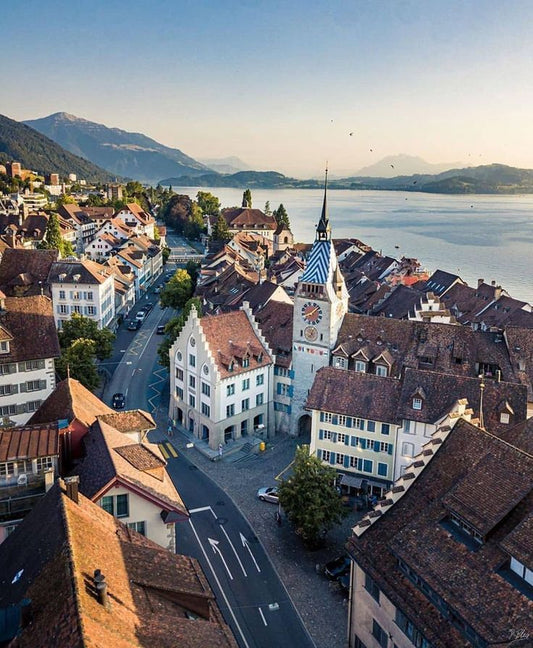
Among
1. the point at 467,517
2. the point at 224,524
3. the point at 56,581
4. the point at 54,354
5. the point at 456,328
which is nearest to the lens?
the point at 56,581

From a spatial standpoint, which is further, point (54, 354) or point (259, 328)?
point (259, 328)

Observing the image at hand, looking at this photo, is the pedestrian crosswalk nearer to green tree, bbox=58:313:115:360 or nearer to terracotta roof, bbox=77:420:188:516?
green tree, bbox=58:313:115:360

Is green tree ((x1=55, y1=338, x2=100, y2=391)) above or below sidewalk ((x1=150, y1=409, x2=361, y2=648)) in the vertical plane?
above

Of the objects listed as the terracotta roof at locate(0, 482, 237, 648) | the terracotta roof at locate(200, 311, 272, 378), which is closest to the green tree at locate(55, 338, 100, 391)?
the terracotta roof at locate(200, 311, 272, 378)

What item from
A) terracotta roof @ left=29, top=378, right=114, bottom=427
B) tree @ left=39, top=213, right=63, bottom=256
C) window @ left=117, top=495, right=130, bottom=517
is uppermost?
tree @ left=39, top=213, right=63, bottom=256

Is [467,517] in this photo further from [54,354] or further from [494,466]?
[54,354]

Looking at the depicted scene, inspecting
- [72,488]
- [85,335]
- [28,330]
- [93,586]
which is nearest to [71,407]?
[72,488]

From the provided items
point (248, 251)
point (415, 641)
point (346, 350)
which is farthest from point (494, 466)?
point (248, 251)
